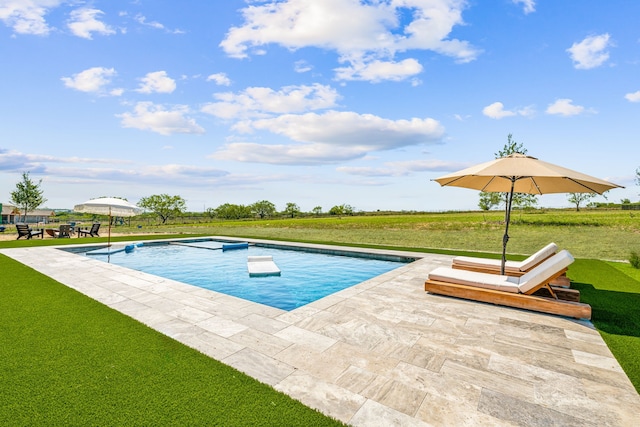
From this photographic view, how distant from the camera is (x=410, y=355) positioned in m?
3.57

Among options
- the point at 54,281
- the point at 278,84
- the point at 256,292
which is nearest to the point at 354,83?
the point at 278,84

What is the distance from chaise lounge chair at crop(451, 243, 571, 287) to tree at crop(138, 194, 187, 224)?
66.8m

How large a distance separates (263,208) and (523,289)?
3850 inches

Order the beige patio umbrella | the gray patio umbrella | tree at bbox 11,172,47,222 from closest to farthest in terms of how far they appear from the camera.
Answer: the beige patio umbrella
the gray patio umbrella
tree at bbox 11,172,47,222

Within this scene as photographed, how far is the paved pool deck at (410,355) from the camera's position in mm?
2623

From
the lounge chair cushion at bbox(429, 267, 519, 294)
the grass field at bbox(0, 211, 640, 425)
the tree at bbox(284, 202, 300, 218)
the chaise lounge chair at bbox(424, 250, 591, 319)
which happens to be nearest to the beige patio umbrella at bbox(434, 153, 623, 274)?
the lounge chair cushion at bbox(429, 267, 519, 294)

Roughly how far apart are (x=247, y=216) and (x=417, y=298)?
88.5 meters

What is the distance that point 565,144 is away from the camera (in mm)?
12305

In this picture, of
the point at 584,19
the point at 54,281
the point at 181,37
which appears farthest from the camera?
the point at 181,37

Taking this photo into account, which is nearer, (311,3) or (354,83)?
(311,3)

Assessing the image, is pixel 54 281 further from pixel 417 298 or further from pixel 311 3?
pixel 311 3

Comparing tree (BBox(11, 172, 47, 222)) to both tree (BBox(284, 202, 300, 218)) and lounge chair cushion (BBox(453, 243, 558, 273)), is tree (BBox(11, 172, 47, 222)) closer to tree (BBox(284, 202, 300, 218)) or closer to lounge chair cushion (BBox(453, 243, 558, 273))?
lounge chair cushion (BBox(453, 243, 558, 273))

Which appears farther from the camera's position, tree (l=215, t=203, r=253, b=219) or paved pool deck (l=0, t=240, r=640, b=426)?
tree (l=215, t=203, r=253, b=219)

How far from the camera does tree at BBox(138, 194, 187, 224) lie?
204 ft
